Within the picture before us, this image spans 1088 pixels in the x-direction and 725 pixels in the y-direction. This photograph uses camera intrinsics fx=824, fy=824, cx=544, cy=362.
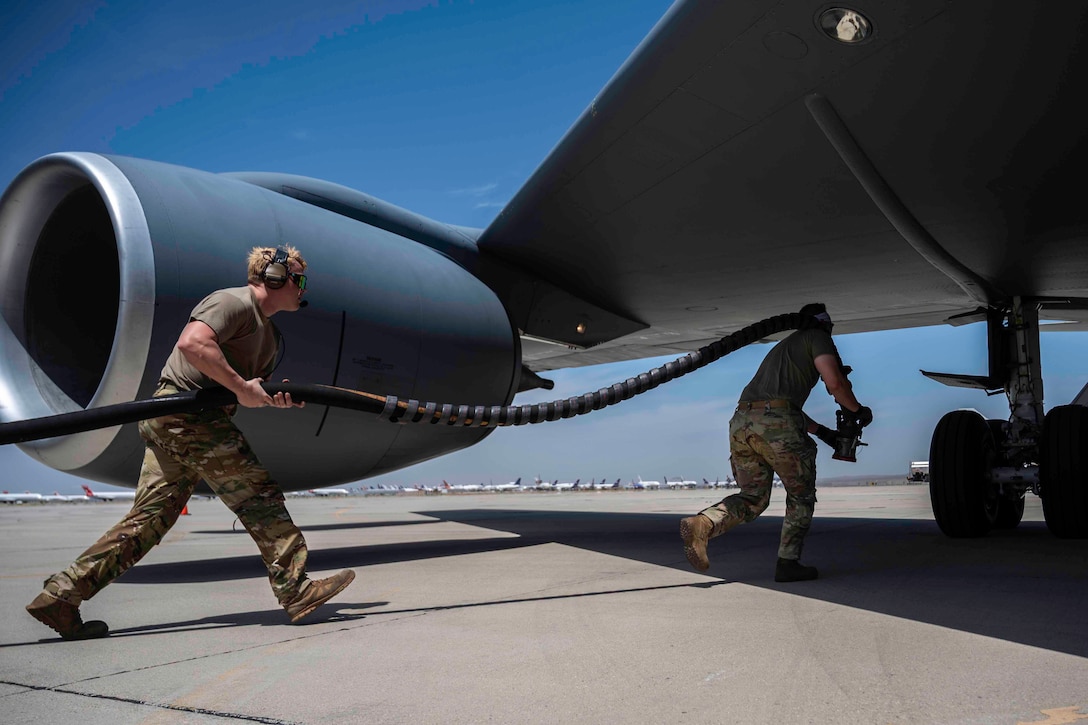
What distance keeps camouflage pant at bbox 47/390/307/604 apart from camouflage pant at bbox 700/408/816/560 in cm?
221

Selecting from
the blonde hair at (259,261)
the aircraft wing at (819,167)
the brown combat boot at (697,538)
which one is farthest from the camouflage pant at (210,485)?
the aircraft wing at (819,167)

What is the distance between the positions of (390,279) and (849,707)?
156 inches

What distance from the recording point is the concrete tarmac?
219 cm

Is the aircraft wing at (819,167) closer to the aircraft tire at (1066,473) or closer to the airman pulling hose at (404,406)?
the airman pulling hose at (404,406)

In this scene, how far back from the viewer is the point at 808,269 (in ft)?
22.5

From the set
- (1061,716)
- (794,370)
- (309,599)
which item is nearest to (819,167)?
(794,370)

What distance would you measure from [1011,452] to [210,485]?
6.57 m

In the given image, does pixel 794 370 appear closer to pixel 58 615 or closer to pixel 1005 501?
pixel 58 615

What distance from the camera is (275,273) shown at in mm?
3570

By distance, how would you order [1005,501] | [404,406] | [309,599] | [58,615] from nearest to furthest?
[58,615], [309,599], [404,406], [1005,501]

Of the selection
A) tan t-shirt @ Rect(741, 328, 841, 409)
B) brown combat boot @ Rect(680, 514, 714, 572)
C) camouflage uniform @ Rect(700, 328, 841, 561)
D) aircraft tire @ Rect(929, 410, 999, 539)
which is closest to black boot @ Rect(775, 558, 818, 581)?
camouflage uniform @ Rect(700, 328, 841, 561)

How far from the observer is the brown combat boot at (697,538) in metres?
4.32

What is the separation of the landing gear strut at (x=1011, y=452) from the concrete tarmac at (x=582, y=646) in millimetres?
1118

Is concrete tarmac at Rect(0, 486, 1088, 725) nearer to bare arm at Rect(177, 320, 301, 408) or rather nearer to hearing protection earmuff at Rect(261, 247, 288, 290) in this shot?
bare arm at Rect(177, 320, 301, 408)
